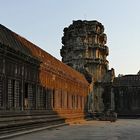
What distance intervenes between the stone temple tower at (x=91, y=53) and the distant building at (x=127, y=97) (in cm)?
393

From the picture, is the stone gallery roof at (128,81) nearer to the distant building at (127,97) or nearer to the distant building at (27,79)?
the distant building at (127,97)

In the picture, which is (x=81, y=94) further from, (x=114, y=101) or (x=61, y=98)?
(x=114, y=101)

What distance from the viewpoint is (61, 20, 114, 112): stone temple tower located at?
63.7m

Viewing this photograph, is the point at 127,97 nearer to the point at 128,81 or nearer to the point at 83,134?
the point at 128,81

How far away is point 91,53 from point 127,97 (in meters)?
11.1

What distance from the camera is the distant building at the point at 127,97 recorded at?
2714 inches

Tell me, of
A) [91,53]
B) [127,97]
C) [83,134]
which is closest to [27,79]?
[83,134]

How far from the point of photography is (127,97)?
229 feet

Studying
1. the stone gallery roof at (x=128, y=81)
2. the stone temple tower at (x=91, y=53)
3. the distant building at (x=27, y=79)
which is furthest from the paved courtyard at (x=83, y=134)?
the stone gallery roof at (x=128, y=81)

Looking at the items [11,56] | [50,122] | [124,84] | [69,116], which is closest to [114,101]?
[124,84]

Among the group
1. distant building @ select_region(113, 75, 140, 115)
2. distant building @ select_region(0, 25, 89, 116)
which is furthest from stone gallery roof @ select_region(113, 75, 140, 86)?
distant building @ select_region(0, 25, 89, 116)

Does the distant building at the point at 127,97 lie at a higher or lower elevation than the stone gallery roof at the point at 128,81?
lower

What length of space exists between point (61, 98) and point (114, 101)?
32378 millimetres

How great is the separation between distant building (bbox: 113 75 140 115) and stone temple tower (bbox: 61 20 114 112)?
12.9 ft
